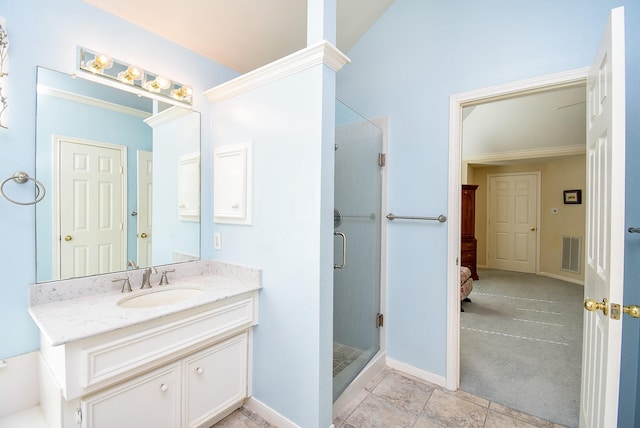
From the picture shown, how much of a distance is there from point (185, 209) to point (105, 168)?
0.55 metres

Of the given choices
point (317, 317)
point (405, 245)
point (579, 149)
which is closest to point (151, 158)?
point (317, 317)

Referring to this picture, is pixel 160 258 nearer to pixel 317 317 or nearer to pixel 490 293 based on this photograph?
pixel 317 317

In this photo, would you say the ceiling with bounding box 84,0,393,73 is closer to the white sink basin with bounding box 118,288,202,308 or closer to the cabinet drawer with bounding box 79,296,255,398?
the white sink basin with bounding box 118,288,202,308

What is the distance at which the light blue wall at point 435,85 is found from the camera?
1.56 metres

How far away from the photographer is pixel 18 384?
139 cm

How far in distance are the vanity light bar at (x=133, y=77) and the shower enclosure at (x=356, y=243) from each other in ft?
3.63

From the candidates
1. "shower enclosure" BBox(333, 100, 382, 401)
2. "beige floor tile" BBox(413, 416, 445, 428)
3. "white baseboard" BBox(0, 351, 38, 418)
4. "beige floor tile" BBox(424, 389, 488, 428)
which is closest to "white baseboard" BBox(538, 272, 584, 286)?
"beige floor tile" BBox(424, 389, 488, 428)

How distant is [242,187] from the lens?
187 centimetres

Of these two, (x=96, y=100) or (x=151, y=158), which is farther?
(x=151, y=158)

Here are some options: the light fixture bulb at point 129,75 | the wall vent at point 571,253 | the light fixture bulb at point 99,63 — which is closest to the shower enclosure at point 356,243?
the light fixture bulb at point 129,75

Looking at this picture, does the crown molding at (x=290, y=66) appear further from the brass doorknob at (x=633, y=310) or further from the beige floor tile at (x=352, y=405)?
the beige floor tile at (x=352, y=405)

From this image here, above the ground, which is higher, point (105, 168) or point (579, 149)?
point (579, 149)

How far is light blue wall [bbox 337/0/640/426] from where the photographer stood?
61.4 inches

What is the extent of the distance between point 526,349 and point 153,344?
309 centimetres
